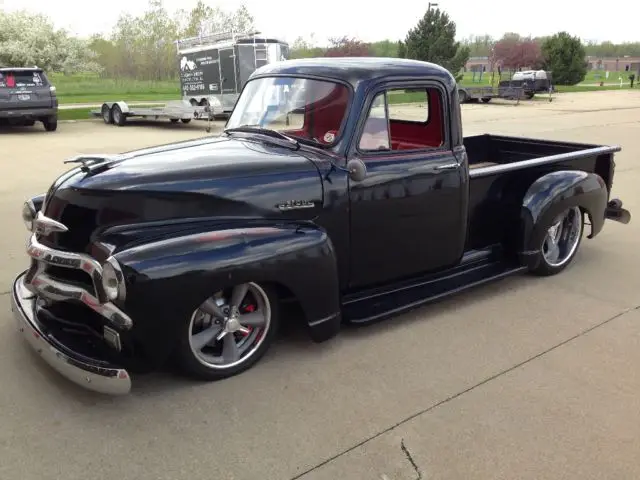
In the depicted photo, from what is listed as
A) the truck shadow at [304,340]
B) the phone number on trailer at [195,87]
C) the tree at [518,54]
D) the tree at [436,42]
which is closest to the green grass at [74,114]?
the phone number on trailer at [195,87]

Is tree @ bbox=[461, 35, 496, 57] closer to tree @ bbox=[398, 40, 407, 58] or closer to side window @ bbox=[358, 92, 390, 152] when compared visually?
tree @ bbox=[398, 40, 407, 58]

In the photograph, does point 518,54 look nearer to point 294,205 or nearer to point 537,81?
point 537,81

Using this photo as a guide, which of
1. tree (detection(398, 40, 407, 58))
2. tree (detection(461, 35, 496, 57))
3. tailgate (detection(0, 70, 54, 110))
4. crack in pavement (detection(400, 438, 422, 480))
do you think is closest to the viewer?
crack in pavement (detection(400, 438, 422, 480))

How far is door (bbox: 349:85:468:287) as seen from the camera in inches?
149

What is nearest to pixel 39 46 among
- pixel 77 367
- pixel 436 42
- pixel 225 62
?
pixel 225 62

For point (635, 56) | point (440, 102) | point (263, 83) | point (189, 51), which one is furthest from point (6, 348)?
point (635, 56)

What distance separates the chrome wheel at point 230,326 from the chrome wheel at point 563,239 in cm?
286

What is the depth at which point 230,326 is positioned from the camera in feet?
10.8

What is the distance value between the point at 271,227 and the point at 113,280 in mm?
941

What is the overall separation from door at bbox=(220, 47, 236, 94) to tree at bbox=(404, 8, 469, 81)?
905 inches

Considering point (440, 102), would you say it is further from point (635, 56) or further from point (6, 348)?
point (635, 56)

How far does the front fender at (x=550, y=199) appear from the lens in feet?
15.3

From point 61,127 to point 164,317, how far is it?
51.6ft

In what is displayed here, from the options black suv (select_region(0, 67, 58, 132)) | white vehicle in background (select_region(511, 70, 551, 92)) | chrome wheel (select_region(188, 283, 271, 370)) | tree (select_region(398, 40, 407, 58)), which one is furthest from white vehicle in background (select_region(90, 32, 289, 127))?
tree (select_region(398, 40, 407, 58))
